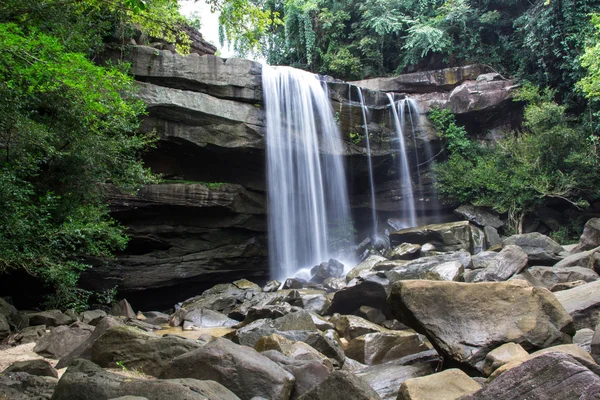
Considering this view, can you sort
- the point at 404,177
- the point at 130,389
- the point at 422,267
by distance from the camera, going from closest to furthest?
1. the point at 130,389
2. the point at 422,267
3. the point at 404,177

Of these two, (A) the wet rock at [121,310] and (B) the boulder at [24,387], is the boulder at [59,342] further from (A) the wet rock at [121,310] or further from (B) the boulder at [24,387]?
(A) the wet rock at [121,310]

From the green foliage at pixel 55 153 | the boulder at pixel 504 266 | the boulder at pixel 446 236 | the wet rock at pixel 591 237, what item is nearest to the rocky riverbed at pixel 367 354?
the boulder at pixel 504 266

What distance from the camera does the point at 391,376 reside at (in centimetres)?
541

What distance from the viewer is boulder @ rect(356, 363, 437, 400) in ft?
16.6

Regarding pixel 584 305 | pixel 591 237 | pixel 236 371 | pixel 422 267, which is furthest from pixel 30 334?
pixel 591 237

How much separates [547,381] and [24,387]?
4.45m

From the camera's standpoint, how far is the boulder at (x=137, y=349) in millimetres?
5062

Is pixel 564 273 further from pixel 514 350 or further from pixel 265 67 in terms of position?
pixel 265 67

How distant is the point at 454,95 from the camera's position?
21906 millimetres

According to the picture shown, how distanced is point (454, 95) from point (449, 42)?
12.5 ft

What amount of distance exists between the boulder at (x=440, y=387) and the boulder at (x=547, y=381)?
520 millimetres

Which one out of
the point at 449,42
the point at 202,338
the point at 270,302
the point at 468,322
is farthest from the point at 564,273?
the point at 449,42

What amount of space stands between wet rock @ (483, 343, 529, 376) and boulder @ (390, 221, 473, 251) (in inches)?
477

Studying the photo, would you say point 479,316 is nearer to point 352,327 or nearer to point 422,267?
point 352,327
